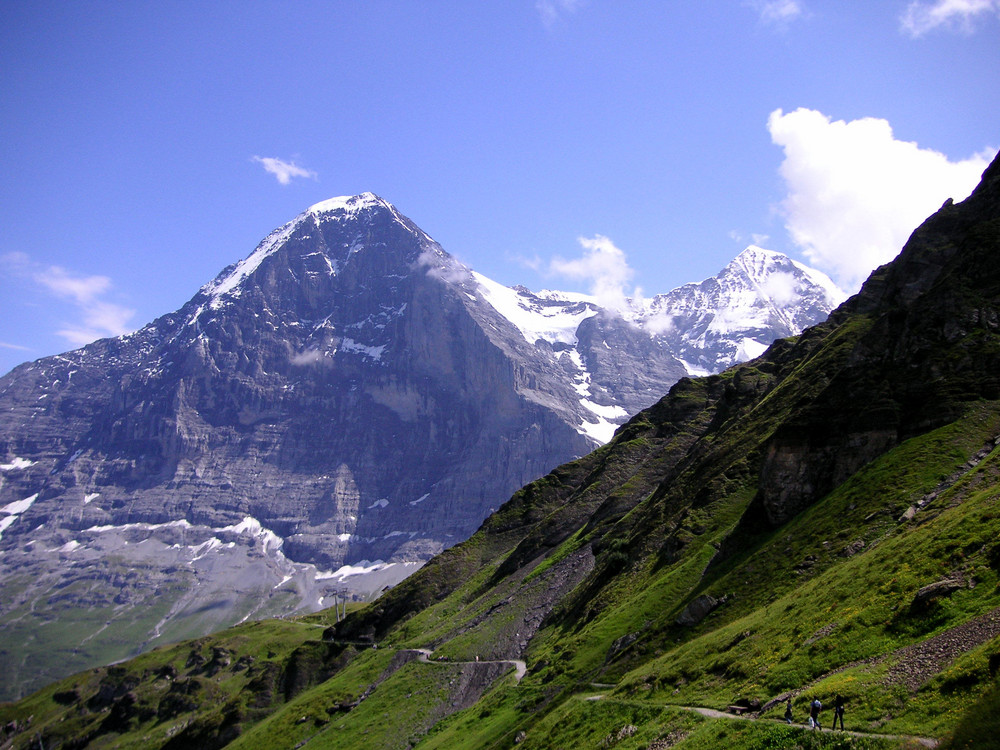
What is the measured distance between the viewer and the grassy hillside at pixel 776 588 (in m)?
31.5

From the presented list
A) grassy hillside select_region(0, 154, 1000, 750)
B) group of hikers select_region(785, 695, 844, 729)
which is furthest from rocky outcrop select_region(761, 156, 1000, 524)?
group of hikers select_region(785, 695, 844, 729)

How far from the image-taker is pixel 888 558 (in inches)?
1565

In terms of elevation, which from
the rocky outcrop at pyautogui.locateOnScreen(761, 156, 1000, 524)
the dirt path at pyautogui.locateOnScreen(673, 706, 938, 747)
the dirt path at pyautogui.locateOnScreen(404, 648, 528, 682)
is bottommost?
the dirt path at pyautogui.locateOnScreen(673, 706, 938, 747)

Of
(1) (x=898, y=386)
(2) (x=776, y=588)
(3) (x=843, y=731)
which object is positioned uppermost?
(1) (x=898, y=386)

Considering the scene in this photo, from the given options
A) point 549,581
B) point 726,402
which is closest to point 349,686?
point 549,581

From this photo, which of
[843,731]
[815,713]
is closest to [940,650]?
[843,731]

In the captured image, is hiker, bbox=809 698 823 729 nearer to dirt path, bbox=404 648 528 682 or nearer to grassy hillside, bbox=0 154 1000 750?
grassy hillside, bbox=0 154 1000 750

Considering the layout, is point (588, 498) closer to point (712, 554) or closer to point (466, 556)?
point (466, 556)

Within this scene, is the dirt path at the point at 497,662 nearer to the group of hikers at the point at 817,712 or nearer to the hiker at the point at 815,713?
the group of hikers at the point at 817,712

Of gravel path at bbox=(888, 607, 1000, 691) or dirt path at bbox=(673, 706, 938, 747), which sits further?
gravel path at bbox=(888, 607, 1000, 691)

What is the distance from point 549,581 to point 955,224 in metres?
68.3

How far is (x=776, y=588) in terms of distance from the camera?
163 ft

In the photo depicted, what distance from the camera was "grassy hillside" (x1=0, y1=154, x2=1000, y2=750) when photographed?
3145cm

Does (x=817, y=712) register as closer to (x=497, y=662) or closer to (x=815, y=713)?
(x=815, y=713)
